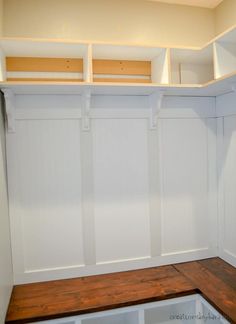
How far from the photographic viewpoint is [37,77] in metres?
2.00

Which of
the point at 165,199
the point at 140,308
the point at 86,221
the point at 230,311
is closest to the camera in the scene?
the point at 230,311

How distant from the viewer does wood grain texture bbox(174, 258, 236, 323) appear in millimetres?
1655

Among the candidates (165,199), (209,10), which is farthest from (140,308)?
(209,10)

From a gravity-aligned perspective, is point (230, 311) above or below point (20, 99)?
below

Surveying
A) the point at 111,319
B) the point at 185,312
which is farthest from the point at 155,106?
the point at 111,319

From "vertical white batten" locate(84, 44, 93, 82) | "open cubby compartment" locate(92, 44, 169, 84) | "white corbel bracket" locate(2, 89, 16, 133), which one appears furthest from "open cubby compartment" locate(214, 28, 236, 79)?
"white corbel bracket" locate(2, 89, 16, 133)

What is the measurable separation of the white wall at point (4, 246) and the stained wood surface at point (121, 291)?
10 centimetres

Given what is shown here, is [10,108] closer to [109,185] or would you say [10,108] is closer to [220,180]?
[109,185]

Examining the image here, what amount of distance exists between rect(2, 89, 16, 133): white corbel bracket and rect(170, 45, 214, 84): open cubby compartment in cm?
119

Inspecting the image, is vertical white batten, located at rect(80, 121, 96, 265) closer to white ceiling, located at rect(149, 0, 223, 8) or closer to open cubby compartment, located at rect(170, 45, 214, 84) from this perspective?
open cubby compartment, located at rect(170, 45, 214, 84)

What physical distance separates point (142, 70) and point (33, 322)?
187 centimetres

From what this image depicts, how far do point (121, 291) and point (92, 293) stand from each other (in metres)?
0.20

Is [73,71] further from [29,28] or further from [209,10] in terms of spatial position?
[209,10]

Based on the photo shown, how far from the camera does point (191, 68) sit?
89.2 inches
